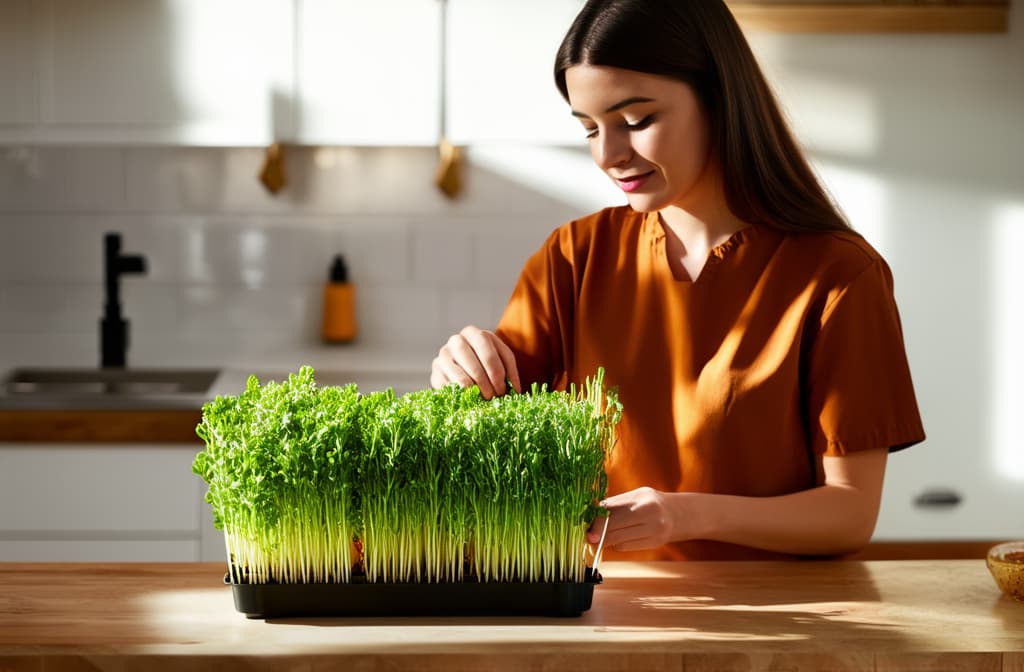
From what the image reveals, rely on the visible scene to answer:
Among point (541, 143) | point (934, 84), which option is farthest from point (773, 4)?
point (541, 143)

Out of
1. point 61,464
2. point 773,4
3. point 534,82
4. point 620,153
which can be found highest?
point 773,4

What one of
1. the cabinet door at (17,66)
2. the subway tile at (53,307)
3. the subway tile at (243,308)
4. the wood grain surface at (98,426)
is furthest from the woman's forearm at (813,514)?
the subway tile at (53,307)

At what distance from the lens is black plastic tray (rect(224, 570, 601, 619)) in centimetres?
121

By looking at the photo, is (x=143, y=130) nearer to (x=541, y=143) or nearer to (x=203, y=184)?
(x=203, y=184)

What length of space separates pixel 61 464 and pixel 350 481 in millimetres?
1710

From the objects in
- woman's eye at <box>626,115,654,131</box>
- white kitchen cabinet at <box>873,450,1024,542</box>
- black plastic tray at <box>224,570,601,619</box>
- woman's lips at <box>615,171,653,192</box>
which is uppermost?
woman's eye at <box>626,115,654,131</box>

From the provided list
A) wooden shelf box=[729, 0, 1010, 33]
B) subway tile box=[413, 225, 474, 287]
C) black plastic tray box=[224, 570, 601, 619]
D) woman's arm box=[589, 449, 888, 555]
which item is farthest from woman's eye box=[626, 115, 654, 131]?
subway tile box=[413, 225, 474, 287]

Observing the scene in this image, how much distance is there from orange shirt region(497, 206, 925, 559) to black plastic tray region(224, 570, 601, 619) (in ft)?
1.39

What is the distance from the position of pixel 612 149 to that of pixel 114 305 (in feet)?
6.46

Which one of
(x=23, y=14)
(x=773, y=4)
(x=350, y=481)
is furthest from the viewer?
(x=773, y=4)

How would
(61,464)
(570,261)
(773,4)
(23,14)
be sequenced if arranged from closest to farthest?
(570,261) < (61,464) < (23,14) < (773,4)

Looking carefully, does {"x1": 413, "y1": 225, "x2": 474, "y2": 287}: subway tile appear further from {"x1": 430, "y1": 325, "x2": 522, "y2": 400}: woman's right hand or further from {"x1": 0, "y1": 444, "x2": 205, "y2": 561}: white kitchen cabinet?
{"x1": 430, "y1": 325, "x2": 522, "y2": 400}: woman's right hand

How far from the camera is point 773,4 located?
10.3 ft

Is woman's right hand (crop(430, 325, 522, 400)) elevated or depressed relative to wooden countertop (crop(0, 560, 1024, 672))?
elevated
